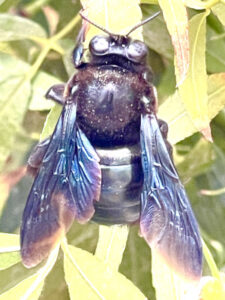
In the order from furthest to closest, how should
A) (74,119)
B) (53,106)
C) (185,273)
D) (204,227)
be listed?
(204,227), (53,106), (74,119), (185,273)

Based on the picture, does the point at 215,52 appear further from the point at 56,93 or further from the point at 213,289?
the point at 213,289

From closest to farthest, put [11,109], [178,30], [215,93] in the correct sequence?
[178,30], [215,93], [11,109]

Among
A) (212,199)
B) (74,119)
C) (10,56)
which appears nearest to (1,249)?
(74,119)

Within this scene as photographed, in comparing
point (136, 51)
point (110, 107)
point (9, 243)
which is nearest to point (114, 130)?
point (110, 107)

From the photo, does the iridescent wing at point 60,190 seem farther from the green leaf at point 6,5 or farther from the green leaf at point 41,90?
the green leaf at point 6,5

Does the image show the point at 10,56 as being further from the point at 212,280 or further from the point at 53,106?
the point at 212,280
